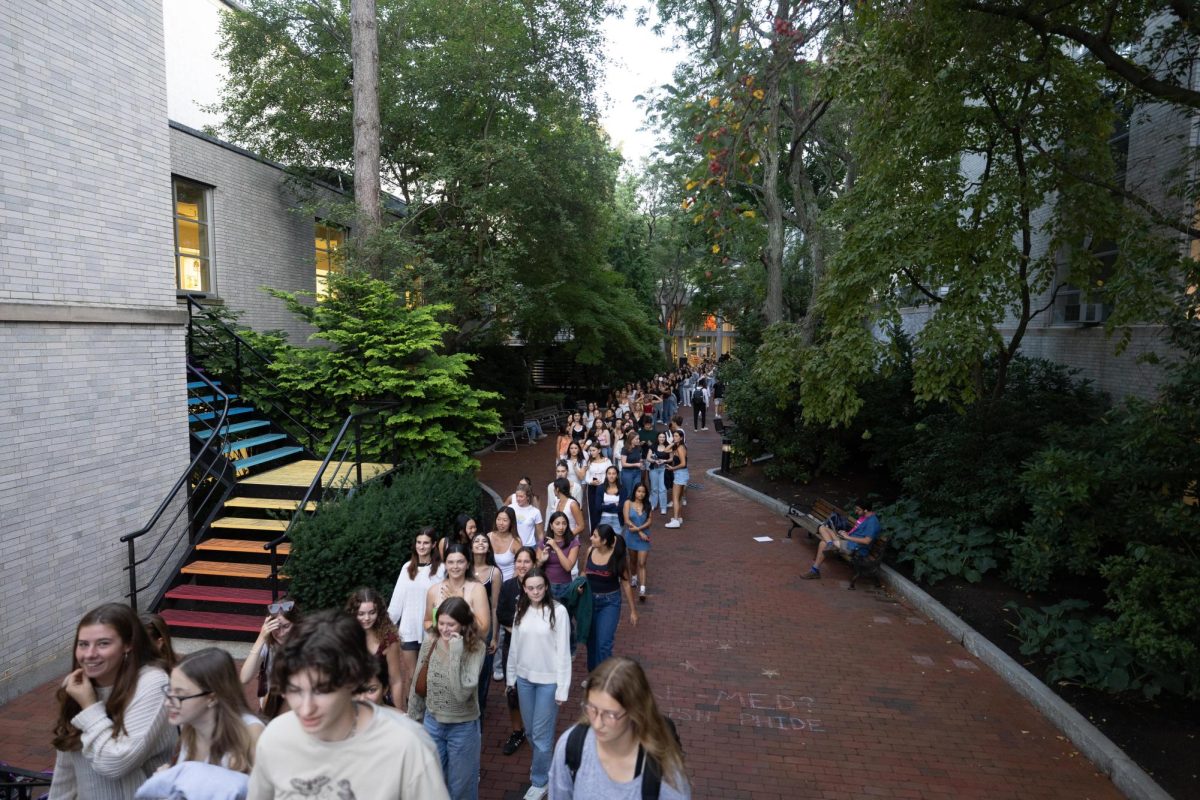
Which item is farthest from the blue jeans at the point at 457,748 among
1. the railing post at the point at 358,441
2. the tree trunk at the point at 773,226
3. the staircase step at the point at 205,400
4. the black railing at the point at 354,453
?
the tree trunk at the point at 773,226

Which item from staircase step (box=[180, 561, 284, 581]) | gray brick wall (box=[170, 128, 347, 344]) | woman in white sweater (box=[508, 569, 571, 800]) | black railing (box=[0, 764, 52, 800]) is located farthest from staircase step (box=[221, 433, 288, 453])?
woman in white sweater (box=[508, 569, 571, 800])

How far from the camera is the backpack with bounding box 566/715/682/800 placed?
9.37ft

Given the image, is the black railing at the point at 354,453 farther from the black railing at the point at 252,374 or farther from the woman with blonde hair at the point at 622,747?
the woman with blonde hair at the point at 622,747

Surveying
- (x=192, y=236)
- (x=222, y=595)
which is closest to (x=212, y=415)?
(x=222, y=595)

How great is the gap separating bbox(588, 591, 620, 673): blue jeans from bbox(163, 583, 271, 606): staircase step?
3.97 m

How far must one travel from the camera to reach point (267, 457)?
1056 centimetres

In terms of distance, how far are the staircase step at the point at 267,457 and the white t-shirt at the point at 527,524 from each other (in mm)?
4404

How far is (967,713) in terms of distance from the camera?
6660 mm

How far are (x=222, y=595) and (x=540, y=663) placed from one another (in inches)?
198

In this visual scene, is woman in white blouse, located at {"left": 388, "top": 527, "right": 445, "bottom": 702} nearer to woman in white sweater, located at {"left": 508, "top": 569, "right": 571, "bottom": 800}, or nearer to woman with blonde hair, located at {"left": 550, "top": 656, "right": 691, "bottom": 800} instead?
woman in white sweater, located at {"left": 508, "top": 569, "right": 571, "bottom": 800}

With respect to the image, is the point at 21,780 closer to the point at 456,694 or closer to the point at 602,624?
the point at 456,694

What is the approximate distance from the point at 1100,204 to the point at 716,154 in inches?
227

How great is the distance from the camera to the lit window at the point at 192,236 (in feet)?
42.1

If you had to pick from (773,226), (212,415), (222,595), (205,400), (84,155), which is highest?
(773,226)
